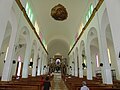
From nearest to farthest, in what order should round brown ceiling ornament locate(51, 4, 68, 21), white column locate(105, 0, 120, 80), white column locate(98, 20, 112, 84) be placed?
white column locate(105, 0, 120, 80) → white column locate(98, 20, 112, 84) → round brown ceiling ornament locate(51, 4, 68, 21)

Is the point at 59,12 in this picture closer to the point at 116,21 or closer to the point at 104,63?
the point at 104,63

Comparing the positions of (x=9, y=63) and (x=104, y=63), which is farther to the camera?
(x=104, y=63)

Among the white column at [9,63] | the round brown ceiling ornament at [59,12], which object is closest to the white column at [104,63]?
the white column at [9,63]

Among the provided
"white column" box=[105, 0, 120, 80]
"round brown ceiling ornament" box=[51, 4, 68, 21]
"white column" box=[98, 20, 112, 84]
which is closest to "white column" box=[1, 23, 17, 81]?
"white column" box=[98, 20, 112, 84]

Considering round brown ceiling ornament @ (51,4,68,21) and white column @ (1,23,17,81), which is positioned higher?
round brown ceiling ornament @ (51,4,68,21)

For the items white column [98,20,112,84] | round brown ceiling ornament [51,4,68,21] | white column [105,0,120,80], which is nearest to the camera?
white column [105,0,120,80]

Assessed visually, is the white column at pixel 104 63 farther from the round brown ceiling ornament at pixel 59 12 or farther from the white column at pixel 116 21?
the round brown ceiling ornament at pixel 59 12

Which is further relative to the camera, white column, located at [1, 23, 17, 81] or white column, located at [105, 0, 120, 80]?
white column, located at [1, 23, 17, 81]

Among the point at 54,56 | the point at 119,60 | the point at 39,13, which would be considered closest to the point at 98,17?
the point at 119,60

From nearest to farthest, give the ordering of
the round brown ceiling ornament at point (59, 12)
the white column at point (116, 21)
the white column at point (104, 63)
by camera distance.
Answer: the white column at point (116, 21) → the white column at point (104, 63) → the round brown ceiling ornament at point (59, 12)

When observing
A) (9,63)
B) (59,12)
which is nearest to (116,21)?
(9,63)

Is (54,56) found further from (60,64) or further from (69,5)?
(69,5)

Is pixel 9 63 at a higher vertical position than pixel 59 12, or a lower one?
lower

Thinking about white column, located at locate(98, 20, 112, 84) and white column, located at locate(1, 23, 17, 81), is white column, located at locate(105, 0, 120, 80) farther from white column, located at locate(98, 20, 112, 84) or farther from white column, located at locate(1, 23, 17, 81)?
white column, located at locate(1, 23, 17, 81)
